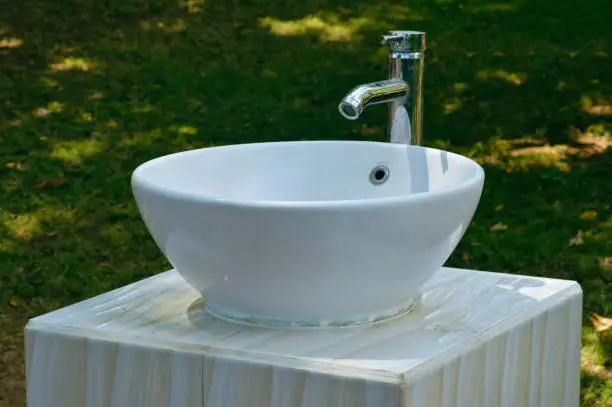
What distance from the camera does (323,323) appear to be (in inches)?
64.1

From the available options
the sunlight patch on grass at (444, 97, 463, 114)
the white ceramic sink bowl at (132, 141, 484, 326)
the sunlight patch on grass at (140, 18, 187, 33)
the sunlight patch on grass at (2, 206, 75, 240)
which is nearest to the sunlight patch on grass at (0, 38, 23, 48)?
the sunlight patch on grass at (140, 18, 187, 33)

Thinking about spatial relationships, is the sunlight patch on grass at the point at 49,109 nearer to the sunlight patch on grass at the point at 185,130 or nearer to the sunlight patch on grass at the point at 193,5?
the sunlight patch on grass at the point at 185,130

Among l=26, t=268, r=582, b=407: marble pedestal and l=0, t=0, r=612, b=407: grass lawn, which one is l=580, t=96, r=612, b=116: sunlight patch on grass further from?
l=26, t=268, r=582, b=407: marble pedestal

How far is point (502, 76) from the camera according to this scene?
5.21 metres

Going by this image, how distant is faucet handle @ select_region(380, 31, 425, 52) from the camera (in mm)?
1978

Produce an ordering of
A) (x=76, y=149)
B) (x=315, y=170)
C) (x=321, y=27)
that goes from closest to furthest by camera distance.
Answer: (x=315, y=170)
(x=76, y=149)
(x=321, y=27)

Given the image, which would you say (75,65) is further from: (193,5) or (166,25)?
(193,5)

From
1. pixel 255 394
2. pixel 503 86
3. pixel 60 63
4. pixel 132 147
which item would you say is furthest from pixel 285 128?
pixel 255 394

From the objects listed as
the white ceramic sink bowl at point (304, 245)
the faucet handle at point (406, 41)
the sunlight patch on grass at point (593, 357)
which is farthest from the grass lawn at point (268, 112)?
the white ceramic sink bowl at point (304, 245)

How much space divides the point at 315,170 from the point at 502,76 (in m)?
3.40

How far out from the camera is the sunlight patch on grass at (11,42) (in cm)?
582

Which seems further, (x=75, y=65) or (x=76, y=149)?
(x=75, y=65)

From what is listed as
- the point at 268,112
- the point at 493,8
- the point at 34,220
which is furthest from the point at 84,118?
the point at 493,8

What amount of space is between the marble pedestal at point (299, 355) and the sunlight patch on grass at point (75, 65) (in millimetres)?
3841
